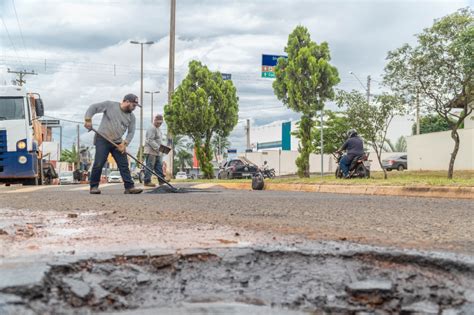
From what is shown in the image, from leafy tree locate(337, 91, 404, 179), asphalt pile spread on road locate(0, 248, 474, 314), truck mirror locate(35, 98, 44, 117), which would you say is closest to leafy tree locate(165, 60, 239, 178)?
leafy tree locate(337, 91, 404, 179)

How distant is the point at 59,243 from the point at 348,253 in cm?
158

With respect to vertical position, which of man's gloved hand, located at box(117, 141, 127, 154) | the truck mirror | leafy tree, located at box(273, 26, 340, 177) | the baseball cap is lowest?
man's gloved hand, located at box(117, 141, 127, 154)

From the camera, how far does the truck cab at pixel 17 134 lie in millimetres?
14680

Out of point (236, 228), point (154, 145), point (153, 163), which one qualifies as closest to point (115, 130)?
point (154, 145)

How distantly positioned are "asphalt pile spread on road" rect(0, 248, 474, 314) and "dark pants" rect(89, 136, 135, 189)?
21.0ft

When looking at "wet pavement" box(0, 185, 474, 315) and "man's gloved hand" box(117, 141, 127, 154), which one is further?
"man's gloved hand" box(117, 141, 127, 154)

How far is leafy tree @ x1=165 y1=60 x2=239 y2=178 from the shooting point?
24562 mm

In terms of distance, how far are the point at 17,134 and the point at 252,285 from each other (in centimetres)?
1375

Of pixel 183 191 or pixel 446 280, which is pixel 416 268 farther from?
pixel 183 191

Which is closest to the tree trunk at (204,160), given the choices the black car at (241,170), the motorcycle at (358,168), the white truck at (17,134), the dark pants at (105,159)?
the black car at (241,170)

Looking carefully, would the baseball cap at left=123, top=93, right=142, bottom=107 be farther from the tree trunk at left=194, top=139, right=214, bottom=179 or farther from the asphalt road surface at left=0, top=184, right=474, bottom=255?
the tree trunk at left=194, top=139, right=214, bottom=179

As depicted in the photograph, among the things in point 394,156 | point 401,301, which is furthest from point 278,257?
point 394,156

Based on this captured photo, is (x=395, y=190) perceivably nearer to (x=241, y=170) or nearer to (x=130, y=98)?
(x=130, y=98)

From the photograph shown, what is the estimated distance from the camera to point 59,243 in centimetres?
308
